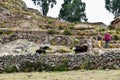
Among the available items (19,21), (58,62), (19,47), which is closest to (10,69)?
(58,62)

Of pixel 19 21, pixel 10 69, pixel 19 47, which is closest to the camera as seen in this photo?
pixel 10 69

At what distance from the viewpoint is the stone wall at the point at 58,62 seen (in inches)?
1315

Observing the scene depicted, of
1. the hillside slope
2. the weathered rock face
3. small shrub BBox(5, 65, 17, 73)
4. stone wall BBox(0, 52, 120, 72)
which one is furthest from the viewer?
the hillside slope

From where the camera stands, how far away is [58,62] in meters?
34.1

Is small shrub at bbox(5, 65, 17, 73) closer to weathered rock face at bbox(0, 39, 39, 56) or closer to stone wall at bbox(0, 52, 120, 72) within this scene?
stone wall at bbox(0, 52, 120, 72)

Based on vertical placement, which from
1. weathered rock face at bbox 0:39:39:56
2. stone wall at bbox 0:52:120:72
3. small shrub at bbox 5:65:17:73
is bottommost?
weathered rock face at bbox 0:39:39:56

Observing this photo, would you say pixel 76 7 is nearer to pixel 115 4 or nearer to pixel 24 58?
pixel 115 4

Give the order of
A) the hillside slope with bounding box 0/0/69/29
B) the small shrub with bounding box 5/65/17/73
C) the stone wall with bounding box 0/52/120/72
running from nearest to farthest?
the stone wall with bounding box 0/52/120/72 → the small shrub with bounding box 5/65/17/73 → the hillside slope with bounding box 0/0/69/29

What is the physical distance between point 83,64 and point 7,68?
18.4ft

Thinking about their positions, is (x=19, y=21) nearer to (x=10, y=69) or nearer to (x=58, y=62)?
(x=10, y=69)

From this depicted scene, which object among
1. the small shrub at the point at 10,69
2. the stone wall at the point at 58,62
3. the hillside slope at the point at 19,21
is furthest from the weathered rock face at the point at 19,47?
the hillside slope at the point at 19,21

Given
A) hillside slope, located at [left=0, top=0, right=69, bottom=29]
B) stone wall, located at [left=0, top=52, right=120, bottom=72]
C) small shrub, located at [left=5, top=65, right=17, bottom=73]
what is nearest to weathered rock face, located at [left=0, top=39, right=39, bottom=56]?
stone wall, located at [left=0, top=52, right=120, bottom=72]

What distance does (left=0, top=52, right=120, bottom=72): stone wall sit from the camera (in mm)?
33406

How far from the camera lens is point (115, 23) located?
83.6 m
